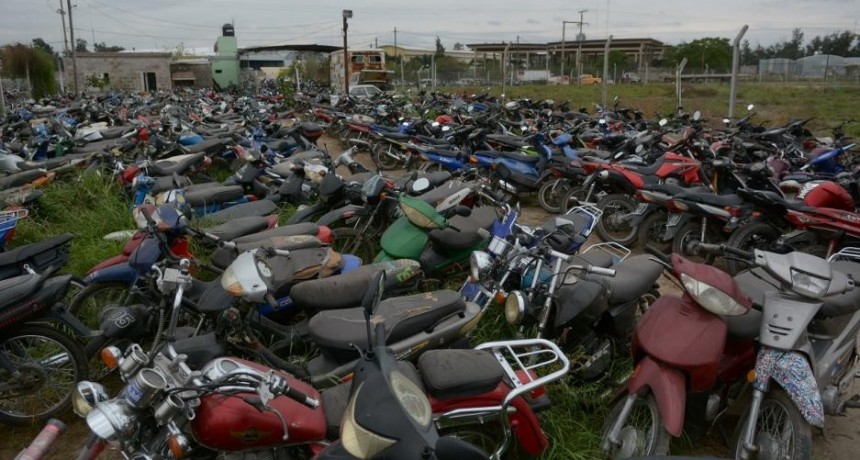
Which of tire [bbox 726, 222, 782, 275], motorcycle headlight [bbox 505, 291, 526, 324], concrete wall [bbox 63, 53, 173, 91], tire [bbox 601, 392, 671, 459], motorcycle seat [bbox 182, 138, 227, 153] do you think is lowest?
tire [bbox 601, 392, 671, 459]

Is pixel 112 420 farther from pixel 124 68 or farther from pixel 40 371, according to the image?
pixel 124 68

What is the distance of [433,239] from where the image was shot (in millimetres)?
3910

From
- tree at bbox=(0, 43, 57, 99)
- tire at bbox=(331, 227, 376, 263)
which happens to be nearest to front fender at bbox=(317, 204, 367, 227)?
tire at bbox=(331, 227, 376, 263)

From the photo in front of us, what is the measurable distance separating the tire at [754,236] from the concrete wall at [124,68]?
35.9 metres

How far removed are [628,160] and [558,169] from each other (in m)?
0.74

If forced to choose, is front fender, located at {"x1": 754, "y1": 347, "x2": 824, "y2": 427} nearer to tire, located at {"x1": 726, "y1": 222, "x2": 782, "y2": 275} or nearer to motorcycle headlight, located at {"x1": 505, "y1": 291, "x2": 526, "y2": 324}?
motorcycle headlight, located at {"x1": 505, "y1": 291, "x2": 526, "y2": 324}

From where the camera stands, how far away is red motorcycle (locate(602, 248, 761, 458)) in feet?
7.34

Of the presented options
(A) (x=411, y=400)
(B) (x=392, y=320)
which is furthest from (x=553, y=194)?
(A) (x=411, y=400)

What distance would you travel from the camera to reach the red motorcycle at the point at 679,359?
224 centimetres

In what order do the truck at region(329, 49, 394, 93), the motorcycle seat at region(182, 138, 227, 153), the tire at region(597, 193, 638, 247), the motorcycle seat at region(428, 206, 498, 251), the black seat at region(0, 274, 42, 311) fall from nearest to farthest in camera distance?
the black seat at region(0, 274, 42, 311), the motorcycle seat at region(428, 206, 498, 251), the tire at region(597, 193, 638, 247), the motorcycle seat at region(182, 138, 227, 153), the truck at region(329, 49, 394, 93)

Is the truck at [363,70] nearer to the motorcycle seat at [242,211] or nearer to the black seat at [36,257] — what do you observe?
Answer: the motorcycle seat at [242,211]

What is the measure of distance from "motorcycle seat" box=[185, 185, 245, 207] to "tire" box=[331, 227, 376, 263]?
134cm

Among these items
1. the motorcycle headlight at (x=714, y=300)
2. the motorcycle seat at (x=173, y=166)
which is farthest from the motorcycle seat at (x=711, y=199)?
the motorcycle seat at (x=173, y=166)

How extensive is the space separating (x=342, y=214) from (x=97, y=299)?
1.80 meters
